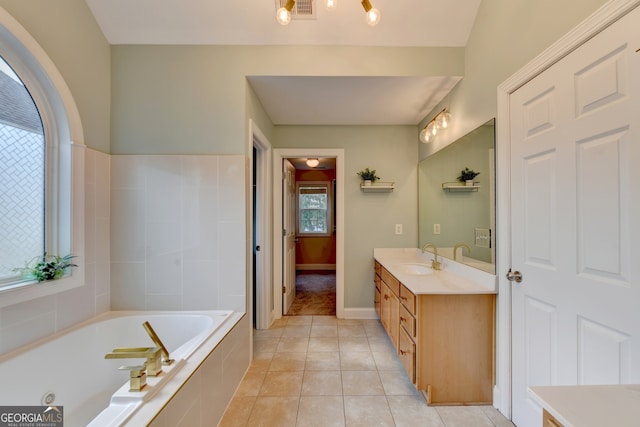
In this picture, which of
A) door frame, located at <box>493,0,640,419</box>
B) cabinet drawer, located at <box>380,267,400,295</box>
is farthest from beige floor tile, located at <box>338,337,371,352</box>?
door frame, located at <box>493,0,640,419</box>

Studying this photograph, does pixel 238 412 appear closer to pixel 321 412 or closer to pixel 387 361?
pixel 321 412

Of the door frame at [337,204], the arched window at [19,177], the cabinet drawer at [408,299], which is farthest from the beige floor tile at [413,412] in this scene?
the arched window at [19,177]

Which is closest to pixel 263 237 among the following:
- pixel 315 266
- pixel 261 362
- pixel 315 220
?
pixel 261 362

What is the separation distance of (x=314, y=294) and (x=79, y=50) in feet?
12.1

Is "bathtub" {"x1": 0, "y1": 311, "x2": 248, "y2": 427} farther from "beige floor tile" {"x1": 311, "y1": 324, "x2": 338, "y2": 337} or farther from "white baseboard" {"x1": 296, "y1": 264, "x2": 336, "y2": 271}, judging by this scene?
"white baseboard" {"x1": 296, "y1": 264, "x2": 336, "y2": 271}

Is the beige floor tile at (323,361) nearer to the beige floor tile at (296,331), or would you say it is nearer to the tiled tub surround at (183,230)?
the beige floor tile at (296,331)

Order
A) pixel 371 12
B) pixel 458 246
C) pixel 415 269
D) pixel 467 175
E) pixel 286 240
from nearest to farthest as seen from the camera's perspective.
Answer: pixel 371 12, pixel 467 175, pixel 458 246, pixel 415 269, pixel 286 240

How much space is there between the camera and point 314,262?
19.6ft

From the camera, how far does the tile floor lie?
5.02ft

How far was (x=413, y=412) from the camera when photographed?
1.58m

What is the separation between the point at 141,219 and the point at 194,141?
737 millimetres

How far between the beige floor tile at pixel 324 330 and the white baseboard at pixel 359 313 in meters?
0.26

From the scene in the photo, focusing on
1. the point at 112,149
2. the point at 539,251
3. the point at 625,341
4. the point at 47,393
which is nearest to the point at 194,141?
the point at 112,149

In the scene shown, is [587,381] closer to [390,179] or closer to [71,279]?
[390,179]
